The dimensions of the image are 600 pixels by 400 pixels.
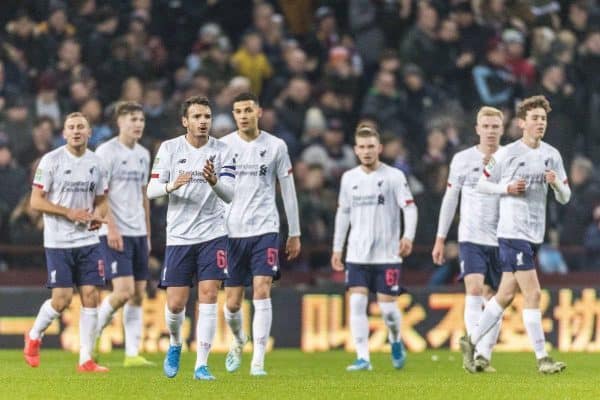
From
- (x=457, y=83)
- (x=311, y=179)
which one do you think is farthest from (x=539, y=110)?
(x=457, y=83)

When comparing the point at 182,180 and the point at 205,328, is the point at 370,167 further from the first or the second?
the point at 182,180

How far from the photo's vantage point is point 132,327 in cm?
1680

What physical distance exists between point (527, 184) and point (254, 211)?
2538mm

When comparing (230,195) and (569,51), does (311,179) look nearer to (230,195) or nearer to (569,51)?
(569,51)

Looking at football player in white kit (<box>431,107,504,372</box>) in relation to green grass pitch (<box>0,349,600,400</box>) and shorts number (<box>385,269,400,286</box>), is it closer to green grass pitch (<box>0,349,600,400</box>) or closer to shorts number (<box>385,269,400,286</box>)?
shorts number (<box>385,269,400,286</box>)

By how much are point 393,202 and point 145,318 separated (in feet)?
14.4

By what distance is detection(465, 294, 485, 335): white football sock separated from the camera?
1597cm

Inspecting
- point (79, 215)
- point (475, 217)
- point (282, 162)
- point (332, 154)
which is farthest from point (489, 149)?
point (332, 154)

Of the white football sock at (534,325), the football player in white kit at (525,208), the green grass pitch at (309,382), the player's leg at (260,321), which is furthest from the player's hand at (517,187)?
the player's leg at (260,321)

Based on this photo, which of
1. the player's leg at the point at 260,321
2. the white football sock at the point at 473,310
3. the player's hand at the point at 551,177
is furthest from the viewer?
the white football sock at the point at 473,310

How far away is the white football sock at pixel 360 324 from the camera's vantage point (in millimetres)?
16328

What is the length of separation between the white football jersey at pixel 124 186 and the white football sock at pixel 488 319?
149 inches

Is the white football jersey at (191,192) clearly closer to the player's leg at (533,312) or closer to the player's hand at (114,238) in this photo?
the player's hand at (114,238)

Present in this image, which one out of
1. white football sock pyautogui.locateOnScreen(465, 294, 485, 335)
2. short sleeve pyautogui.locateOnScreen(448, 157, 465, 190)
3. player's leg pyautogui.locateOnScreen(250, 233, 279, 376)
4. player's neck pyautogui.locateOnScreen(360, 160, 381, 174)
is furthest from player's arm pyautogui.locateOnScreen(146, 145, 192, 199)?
white football sock pyautogui.locateOnScreen(465, 294, 485, 335)
